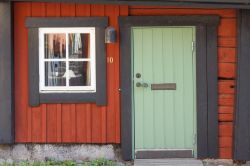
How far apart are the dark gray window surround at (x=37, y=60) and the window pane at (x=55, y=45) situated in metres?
0.17

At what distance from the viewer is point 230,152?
30.8 ft

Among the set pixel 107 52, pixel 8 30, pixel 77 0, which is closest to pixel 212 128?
pixel 107 52

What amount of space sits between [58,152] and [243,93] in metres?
2.99

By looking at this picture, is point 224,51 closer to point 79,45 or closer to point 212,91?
point 212,91

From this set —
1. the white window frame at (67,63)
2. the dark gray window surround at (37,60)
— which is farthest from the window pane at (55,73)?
the dark gray window surround at (37,60)

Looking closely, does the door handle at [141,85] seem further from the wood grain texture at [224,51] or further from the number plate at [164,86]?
the wood grain texture at [224,51]


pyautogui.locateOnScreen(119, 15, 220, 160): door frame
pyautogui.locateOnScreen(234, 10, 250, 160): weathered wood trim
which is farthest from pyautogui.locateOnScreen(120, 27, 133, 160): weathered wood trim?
pyautogui.locateOnScreen(234, 10, 250, 160): weathered wood trim

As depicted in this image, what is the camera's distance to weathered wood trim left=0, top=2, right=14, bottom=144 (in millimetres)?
9328

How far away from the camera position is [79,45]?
9.51 metres

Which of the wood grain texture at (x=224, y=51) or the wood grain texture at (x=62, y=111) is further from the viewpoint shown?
the wood grain texture at (x=62, y=111)

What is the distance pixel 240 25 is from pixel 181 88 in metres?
1.30

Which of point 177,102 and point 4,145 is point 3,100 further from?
point 177,102

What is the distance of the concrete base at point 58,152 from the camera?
948 centimetres

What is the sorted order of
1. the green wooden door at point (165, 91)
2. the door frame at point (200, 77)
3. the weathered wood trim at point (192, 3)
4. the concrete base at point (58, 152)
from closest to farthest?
the weathered wood trim at point (192, 3), the door frame at point (200, 77), the green wooden door at point (165, 91), the concrete base at point (58, 152)
